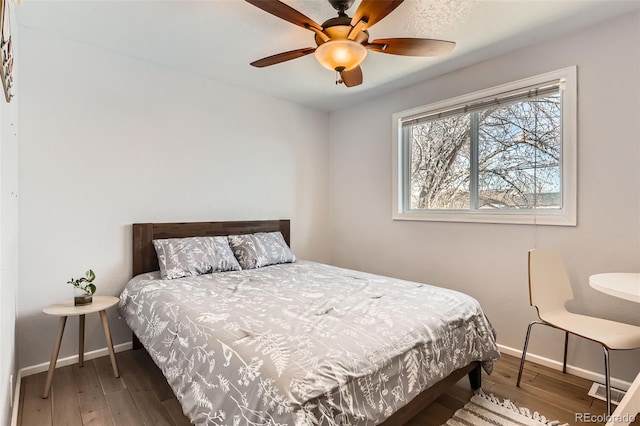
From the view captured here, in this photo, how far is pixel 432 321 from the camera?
67.9 inches

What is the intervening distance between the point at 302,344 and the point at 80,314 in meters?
1.67

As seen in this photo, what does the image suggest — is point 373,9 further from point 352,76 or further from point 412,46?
point 352,76

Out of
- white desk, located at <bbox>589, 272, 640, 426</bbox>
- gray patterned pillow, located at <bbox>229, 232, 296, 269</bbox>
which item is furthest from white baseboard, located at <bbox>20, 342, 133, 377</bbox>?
white desk, located at <bbox>589, 272, 640, 426</bbox>

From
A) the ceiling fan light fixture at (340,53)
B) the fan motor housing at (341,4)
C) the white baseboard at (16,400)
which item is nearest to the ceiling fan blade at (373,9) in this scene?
the ceiling fan light fixture at (340,53)

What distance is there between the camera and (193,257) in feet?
8.91

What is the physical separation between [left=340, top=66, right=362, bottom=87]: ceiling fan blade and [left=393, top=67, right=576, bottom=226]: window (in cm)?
113

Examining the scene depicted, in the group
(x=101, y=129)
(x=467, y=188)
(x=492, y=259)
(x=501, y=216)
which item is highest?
(x=101, y=129)

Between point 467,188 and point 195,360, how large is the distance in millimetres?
2614

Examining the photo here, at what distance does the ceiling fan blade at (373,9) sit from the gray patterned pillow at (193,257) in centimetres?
207

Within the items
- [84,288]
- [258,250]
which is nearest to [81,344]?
[84,288]

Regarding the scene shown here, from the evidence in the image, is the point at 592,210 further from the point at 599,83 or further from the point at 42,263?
the point at 42,263

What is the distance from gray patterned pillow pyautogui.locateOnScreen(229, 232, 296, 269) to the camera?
3.05m

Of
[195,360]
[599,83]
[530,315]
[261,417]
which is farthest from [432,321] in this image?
[599,83]

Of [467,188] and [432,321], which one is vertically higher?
[467,188]
